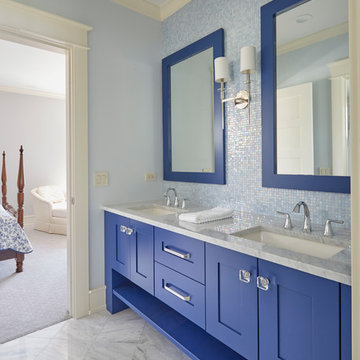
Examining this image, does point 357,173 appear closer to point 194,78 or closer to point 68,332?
point 194,78

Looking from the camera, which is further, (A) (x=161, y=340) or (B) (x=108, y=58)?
(B) (x=108, y=58)

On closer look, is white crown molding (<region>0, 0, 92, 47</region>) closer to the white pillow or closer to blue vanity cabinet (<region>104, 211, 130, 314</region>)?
blue vanity cabinet (<region>104, 211, 130, 314</region>)

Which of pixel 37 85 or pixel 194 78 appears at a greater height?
pixel 37 85

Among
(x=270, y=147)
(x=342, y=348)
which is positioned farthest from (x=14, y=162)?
(x=342, y=348)

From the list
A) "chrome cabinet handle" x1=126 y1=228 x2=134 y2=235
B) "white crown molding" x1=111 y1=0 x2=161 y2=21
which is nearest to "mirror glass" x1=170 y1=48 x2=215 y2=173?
"white crown molding" x1=111 y1=0 x2=161 y2=21

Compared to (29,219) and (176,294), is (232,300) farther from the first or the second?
(29,219)

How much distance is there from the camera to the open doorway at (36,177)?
2.30m

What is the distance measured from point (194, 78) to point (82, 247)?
5.20ft

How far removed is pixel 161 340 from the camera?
1.84m

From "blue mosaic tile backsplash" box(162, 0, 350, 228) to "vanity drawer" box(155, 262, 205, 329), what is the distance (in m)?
0.67

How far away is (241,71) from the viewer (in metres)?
1.76

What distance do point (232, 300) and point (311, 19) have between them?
1.52 m

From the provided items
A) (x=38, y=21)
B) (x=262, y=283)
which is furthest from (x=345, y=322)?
(x=38, y=21)

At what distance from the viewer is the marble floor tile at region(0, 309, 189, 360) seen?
1.70m
